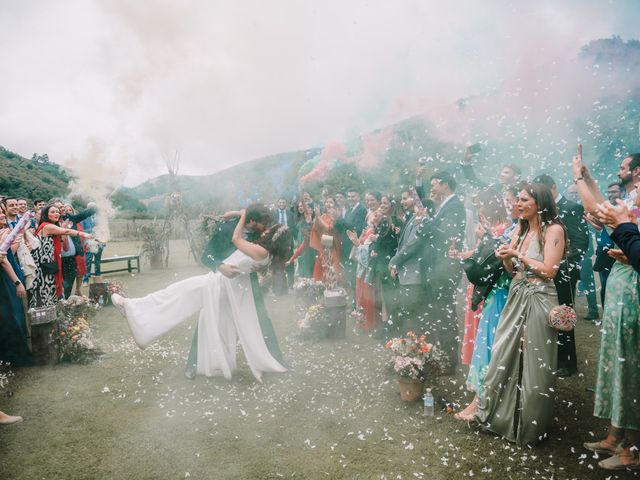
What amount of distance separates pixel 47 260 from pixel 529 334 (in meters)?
8.33

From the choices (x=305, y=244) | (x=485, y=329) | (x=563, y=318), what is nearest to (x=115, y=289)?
(x=305, y=244)

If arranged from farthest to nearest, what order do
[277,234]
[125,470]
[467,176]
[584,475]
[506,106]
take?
1. [506,106]
2. [467,176]
3. [277,234]
4. [125,470]
5. [584,475]

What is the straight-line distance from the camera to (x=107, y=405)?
4949mm

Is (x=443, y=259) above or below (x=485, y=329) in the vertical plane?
above

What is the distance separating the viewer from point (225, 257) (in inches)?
229

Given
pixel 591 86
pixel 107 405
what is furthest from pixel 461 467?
pixel 591 86

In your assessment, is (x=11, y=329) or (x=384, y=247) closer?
(x=11, y=329)

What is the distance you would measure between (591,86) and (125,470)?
56.3 ft

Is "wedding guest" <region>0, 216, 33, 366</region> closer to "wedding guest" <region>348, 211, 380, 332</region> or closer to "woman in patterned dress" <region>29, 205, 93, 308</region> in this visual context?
"woman in patterned dress" <region>29, 205, 93, 308</region>

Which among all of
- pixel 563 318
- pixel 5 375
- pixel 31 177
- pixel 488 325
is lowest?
pixel 5 375

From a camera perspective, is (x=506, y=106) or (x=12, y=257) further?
(x=506, y=106)

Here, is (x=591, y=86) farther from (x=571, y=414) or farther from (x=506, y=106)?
(x=571, y=414)

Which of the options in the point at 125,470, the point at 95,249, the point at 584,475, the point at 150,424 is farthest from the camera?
the point at 95,249

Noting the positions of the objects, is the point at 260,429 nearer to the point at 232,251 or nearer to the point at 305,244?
the point at 232,251
